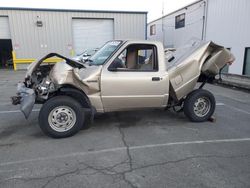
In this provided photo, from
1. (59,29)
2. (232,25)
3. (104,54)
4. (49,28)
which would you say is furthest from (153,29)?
(104,54)

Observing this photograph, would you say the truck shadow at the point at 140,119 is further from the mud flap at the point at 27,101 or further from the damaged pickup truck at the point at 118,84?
the mud flap at the point at 27,101

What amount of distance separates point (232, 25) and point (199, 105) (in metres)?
10.0

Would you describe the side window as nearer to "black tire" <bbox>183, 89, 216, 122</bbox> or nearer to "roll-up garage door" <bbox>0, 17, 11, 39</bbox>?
"black tire" <bbox>183, 89, 216, 122</bbox>

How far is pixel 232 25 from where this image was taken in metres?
13.3

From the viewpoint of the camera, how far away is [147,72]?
4855 mm

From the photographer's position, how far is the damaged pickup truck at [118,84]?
4.39m

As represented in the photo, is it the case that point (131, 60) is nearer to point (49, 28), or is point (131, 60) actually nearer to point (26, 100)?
Result: point (26, 100)

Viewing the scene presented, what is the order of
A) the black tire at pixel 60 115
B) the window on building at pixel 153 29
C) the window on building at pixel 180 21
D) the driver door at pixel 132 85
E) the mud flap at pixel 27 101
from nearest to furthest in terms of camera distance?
the mud flap at pixel 27 101
the black tire at pixel 60 115
the driver door at pixel 132 85
the window on building at pixel 180 21
the window on building at pixel 153 29

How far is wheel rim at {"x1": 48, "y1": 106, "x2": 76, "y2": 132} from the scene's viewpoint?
438cm

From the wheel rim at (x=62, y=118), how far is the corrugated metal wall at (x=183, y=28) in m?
15.4

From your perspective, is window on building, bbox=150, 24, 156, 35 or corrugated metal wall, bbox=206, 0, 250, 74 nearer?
corrugated metal wall, bbox=206, 0, 250, 74

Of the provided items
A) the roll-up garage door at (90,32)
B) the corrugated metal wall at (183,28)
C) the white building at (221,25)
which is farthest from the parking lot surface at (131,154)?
the roll-up garage door at (90,32)

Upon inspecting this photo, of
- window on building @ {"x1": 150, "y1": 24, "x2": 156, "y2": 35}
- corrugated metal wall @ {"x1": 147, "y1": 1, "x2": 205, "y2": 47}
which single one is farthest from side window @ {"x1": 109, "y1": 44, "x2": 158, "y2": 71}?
window on building @ {"x1": 150, "y1": 24, "x2": 156, "y2": 35}

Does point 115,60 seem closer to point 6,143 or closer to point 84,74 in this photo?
point 84,74
